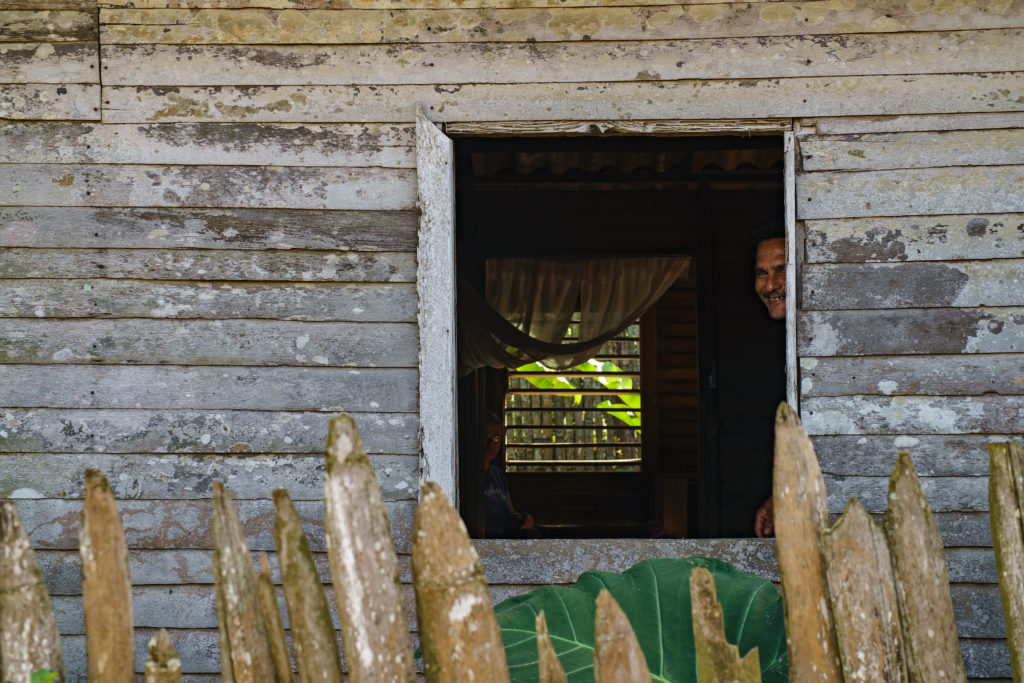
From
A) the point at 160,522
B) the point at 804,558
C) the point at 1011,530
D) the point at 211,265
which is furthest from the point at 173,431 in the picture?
the point at 1011,530

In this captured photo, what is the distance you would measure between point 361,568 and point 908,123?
2142 mm

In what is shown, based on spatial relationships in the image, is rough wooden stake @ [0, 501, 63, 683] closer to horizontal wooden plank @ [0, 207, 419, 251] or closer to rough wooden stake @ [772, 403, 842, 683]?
rough wooden stake @ [772, 403, 842, 683]

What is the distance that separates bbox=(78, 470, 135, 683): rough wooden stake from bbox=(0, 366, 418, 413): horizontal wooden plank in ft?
4.09

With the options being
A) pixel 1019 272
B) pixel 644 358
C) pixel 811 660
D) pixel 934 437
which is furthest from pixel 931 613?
pixel 644 358

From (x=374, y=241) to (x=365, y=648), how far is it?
1.56 meters

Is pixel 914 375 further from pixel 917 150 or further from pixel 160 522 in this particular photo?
pixel 160 522

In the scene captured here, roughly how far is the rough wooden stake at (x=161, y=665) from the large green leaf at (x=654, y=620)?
0.63 m

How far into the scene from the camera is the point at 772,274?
11.4 ft

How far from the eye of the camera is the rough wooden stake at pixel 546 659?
1203 mm

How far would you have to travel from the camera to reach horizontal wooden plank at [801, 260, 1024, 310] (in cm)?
249

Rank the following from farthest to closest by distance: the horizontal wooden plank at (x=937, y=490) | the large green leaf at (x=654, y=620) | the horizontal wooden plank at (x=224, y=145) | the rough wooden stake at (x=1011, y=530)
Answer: the horizontal wooden plank at (x=224, y=145), the horizontal wooden plank at (x=937, y=490), the large green leaf at (x=654, y=620), the rough wooden stake at (x=1011, y=530)

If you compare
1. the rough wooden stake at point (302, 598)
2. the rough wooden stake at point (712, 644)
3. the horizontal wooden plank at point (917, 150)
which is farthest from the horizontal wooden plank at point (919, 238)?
the rough wooden stake at point (302, 598)

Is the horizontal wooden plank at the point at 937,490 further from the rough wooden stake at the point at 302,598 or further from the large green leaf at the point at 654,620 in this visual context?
the rough wooden stake at the point at 302,598

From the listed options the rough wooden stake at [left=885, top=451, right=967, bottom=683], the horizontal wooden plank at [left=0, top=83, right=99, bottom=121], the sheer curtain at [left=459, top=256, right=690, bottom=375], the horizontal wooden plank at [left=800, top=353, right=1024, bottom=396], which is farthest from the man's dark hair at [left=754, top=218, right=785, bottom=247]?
the sheer curtain at [left=459, top=256, right=690, bottom=375]
